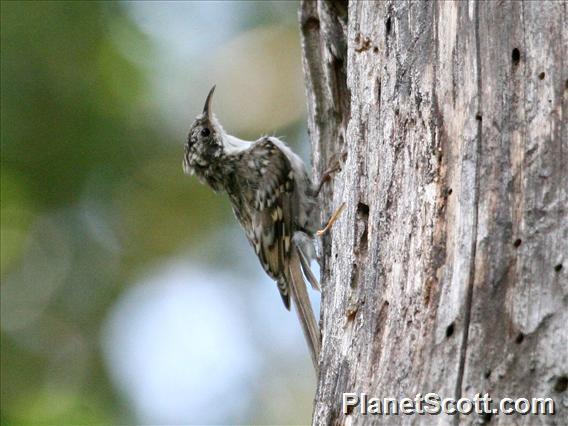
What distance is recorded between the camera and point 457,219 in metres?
2.83

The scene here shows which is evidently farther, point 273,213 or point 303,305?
point 273,213

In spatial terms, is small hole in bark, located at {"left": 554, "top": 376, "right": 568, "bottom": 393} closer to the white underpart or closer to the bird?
the bird

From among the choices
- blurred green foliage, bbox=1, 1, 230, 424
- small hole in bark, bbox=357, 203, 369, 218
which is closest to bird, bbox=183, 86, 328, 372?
blurred green foliage, bbox=1, 1, 230, 424

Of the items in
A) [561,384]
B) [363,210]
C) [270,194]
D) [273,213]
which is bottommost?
[561,384]

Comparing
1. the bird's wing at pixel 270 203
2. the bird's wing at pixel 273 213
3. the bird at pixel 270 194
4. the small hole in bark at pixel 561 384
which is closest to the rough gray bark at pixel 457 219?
the small hole in bark at pixel 561 384

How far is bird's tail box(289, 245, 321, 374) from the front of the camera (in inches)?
180

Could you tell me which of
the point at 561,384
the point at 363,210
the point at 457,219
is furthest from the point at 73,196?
the point at 561,384

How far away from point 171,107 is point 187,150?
1.17m

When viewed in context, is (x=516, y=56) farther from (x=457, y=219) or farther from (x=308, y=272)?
(x=308, y=272)

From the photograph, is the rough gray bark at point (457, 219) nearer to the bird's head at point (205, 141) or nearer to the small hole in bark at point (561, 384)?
the small hole in bark at point (561, 384)

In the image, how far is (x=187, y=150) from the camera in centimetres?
586

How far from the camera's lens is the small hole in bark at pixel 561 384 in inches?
99.0

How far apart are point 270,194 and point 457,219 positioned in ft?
9.04

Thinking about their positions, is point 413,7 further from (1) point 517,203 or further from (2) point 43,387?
(2) point 43,387
